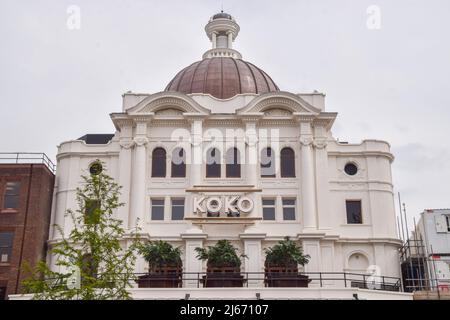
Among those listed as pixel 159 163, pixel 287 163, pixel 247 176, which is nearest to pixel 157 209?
pixel 159 163

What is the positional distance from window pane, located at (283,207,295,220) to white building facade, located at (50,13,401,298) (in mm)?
72

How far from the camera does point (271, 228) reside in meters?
38.5

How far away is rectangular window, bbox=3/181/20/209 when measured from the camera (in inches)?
1519

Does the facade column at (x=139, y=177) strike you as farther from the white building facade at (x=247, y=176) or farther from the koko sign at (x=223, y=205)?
the koko sign at (x=223, y=205)

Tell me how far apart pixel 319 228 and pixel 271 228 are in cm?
336

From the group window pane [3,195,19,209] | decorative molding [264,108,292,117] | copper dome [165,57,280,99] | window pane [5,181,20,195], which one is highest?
copper dome [165,57,280,99]

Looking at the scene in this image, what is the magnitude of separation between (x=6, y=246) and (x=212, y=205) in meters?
14.3

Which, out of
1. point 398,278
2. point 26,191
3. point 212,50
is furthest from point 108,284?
point 212,50

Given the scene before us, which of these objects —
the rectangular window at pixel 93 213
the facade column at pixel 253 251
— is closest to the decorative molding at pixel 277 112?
the facade column at pixel 253 251

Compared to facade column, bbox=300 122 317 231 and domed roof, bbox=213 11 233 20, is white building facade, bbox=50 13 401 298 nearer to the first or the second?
facade column, bbox=300 122 317 231

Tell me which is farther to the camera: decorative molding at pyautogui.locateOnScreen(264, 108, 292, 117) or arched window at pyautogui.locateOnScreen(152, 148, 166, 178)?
decorative molding at pyautogui.locateOnScreen(264, 108, 292, 117)

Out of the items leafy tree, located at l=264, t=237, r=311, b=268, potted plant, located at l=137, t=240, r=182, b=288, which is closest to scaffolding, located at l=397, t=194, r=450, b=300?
leafy tree, located at l=264, t=237, r=311, b=268

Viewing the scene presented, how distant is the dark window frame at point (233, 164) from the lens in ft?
132
